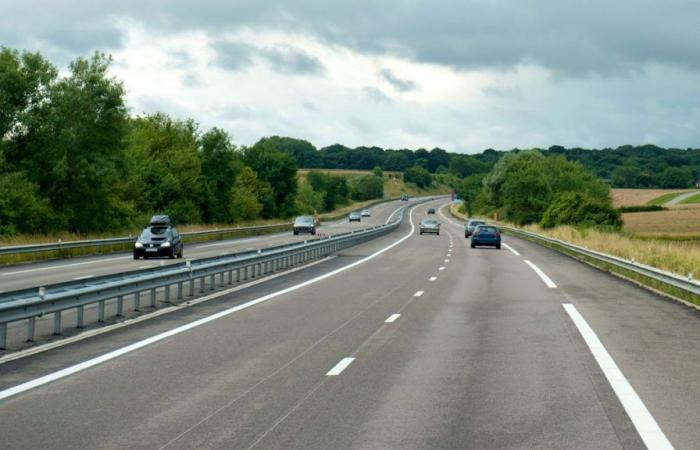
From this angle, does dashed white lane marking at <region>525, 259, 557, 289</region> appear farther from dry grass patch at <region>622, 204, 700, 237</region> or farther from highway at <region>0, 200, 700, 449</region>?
dry grass patch at <region>622, 204, 700, 237</region>

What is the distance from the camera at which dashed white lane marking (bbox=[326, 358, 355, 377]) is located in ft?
34.2

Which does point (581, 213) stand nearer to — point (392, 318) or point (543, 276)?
point (543, 276)

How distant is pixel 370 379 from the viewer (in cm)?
1002

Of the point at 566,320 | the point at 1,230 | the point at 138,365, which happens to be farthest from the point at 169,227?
the point at 138,365

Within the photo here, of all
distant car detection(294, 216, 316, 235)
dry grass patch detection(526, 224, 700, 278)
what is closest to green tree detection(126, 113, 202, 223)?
distant car detection(294, 216, 316, 235)

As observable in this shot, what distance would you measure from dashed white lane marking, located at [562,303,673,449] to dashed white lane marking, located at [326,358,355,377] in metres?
2.93

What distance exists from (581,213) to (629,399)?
76.8 meters

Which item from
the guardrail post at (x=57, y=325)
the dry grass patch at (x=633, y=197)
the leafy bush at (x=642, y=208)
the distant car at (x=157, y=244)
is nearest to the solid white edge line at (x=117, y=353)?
the guardrail post at (x=57, y=325)

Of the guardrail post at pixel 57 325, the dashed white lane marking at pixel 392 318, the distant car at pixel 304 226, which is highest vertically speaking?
the guardrail post at pixel 57 325

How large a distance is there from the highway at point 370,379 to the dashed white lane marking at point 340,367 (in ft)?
0.07

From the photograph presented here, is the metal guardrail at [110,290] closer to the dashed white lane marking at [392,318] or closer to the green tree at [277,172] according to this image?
the dashed white lane marking at [392,318]

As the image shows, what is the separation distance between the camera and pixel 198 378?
1012 centimetres

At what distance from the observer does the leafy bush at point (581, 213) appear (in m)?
81.7

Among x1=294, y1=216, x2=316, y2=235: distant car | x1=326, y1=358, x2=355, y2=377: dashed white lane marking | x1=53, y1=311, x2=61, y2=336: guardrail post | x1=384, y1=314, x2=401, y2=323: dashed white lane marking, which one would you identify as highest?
x1=326, y1=358, x2=355, y2=377: dashed white lane marking
